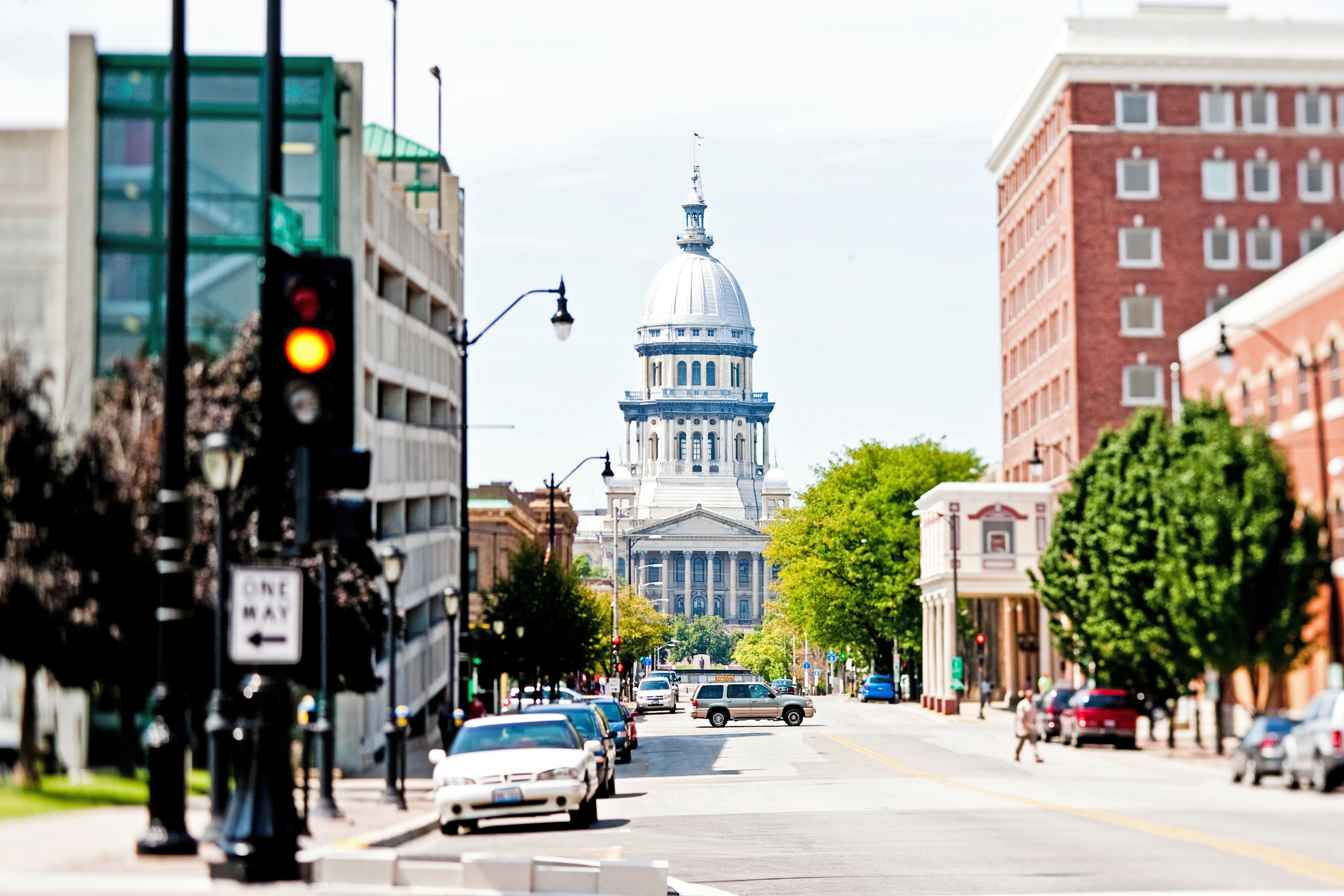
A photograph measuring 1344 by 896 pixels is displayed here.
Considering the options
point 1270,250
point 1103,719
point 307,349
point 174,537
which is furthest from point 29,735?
point 1103,719

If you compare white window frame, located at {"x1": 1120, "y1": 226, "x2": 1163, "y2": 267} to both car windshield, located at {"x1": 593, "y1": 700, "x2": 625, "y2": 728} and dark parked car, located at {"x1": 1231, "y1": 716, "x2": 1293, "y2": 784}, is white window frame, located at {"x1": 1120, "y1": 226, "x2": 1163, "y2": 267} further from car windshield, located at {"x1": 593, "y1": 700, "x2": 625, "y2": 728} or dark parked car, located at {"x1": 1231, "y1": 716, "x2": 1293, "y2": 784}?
car windshield, located at {"x1": 593, "y1": 700, "x2": 625, "y2": 728}

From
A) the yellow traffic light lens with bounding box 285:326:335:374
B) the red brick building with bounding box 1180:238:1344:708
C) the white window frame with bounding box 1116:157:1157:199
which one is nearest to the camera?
the red brick building with bounding box 1180:238:1344:708

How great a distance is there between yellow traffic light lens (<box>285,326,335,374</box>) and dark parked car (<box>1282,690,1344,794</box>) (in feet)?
21.8

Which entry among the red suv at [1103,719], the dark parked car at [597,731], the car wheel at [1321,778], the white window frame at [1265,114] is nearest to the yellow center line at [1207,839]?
the red suv at [1103,719]

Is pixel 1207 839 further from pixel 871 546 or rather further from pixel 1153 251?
pixel 871 546

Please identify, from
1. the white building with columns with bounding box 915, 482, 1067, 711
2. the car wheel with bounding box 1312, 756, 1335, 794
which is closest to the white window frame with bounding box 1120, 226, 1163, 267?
the car wheel with bounding box 1312, 756, 1335, 794

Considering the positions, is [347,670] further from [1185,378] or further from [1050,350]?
[1050,350]

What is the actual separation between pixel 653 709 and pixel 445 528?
74.7 metres

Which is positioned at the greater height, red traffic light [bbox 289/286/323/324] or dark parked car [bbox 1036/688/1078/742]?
red traffic light [bbox 289/286/323/324]

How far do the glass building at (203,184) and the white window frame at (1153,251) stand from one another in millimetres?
6040

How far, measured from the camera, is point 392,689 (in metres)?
28.6

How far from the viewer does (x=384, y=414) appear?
17078 mm

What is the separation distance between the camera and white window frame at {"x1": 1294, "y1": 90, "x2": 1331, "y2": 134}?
13.2 m

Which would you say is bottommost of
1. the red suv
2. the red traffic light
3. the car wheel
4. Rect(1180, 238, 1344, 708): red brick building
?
the red suv
